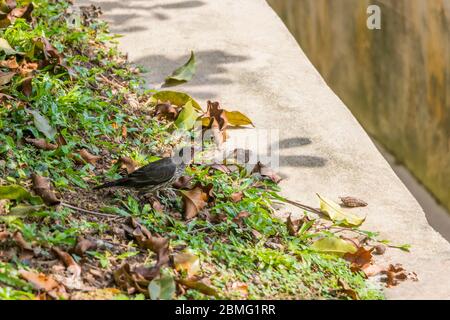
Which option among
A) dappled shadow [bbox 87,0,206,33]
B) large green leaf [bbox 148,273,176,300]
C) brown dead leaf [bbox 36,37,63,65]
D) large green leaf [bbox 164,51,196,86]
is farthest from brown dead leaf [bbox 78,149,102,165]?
dappled shadow [bbox 87,0,206,33]

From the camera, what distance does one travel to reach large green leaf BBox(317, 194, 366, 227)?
16.9ft

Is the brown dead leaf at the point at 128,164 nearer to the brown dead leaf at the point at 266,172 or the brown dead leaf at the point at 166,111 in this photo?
the brown dead leaf at the point at 266,172

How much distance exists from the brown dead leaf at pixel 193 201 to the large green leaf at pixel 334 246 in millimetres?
636

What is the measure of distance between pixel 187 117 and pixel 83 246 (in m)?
1.97

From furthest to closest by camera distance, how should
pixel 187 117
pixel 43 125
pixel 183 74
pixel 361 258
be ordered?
pixel 183 74 < pixel 187 117 < pixel 43 125 < pixel 361 258

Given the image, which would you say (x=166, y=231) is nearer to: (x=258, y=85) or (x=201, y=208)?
(x=201, y=208)

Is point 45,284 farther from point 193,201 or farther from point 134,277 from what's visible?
point 193,201

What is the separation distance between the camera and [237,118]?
6.04 metres

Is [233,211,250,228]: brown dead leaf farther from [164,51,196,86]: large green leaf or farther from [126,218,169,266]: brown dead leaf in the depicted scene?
[164,51,196,86]: large green leaf

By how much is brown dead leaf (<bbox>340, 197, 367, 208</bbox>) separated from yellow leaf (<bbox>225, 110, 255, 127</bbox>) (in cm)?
96

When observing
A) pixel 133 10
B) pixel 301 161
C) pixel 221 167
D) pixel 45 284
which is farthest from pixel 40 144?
pixel 133 10

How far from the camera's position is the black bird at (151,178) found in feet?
15.4

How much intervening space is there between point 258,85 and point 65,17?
1617mm
